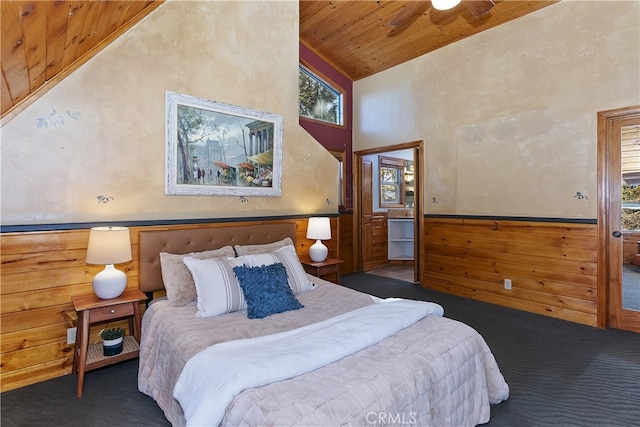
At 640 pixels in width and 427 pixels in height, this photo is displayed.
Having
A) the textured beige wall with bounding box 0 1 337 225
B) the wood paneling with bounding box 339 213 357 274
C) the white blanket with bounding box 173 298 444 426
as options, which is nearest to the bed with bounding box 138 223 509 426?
the white blanket with bounding box 173 298 444 426

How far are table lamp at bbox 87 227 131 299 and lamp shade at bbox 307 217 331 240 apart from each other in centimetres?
187

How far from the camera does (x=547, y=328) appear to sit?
3133 millimetres

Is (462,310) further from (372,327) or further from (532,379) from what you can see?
(372,327)

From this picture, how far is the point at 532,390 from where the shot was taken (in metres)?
2.11

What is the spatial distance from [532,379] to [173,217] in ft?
10.3

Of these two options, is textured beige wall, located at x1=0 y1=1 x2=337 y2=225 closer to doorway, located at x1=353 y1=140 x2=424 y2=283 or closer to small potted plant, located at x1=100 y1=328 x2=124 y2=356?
small potted plant, located at x1=100 y1=328 x2=124 y2=356

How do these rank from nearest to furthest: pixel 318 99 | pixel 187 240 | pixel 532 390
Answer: pixel 532 390
pixel 187 240
pixel 318 99

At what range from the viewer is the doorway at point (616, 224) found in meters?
3.05

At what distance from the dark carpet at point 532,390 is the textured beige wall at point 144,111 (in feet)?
3.89

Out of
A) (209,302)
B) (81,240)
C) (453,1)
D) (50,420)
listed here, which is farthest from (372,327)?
(453,1)

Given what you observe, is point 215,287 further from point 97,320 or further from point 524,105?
point 524,105

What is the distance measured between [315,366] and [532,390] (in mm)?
1715

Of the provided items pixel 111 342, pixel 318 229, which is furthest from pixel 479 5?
pixel 111 342

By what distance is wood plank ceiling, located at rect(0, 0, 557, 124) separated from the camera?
60.2 inches
